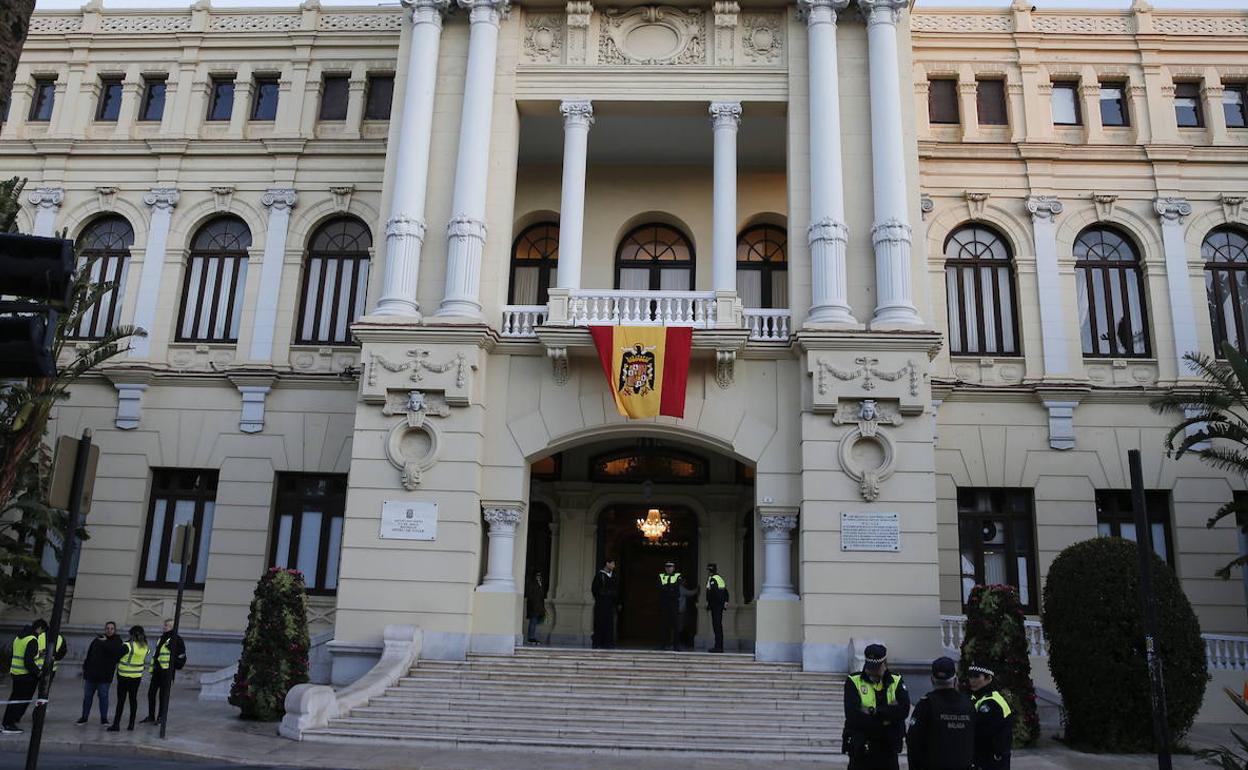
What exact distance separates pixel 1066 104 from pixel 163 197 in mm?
23502

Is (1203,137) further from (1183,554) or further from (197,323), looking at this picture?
(197,323)

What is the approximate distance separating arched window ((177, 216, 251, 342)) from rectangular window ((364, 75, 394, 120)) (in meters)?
4.48

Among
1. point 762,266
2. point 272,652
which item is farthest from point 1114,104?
point 272,652

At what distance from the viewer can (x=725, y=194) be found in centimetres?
2064

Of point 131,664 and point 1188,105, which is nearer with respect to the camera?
point 131,664

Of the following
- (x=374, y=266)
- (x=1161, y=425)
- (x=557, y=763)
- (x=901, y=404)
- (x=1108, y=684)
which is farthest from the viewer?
(x=1161, y=425)

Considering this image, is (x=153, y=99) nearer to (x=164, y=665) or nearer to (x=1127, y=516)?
(x=164, y=665)

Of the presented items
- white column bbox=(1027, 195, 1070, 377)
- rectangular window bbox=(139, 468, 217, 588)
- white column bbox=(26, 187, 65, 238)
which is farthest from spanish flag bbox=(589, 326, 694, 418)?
white column bbox=(26, 187, 65, 238)

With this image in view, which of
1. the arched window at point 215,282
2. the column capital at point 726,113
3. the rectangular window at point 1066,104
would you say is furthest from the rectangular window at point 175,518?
the rectangular window at point 1066,104

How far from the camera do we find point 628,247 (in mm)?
25281

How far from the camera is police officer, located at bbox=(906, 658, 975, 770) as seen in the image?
795 cm

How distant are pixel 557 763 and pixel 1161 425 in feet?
54.3

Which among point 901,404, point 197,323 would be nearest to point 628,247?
point 901,404

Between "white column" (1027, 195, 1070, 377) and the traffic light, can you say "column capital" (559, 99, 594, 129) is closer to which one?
"white column" (1027, 195, 1070, 377)
